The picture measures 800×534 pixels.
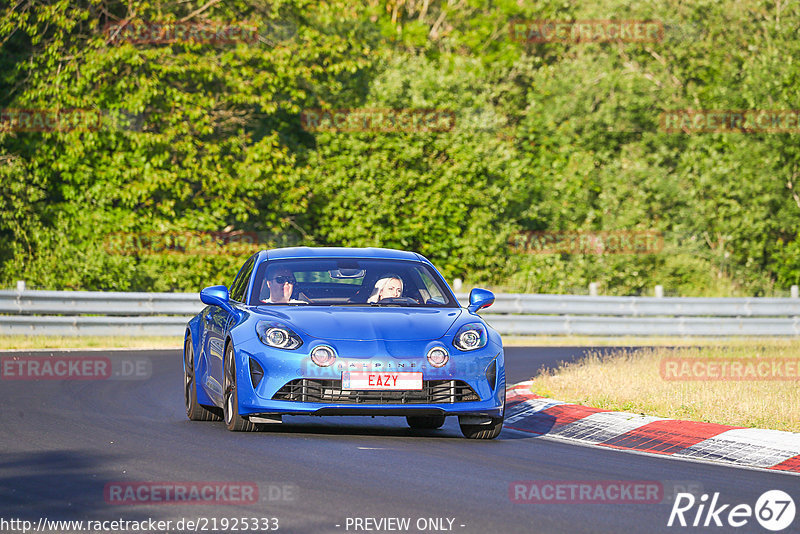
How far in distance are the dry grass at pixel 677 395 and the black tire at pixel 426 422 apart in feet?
5.83

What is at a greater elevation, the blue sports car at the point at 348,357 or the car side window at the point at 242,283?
the car side window at the point at 242,283

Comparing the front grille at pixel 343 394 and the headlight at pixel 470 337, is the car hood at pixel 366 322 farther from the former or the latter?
the front grille at pixel 343 394

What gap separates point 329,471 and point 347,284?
310 cm

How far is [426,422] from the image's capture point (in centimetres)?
1101

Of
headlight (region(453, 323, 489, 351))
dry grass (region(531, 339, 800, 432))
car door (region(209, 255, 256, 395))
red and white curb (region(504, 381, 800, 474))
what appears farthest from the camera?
dry grass (region(531, 339, 800, 432))

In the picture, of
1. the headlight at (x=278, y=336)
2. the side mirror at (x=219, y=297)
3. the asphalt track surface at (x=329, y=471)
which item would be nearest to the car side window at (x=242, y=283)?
the side mirror at (x=219, y=297)

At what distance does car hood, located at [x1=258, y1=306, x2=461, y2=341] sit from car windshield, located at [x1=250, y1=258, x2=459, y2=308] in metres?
0.32

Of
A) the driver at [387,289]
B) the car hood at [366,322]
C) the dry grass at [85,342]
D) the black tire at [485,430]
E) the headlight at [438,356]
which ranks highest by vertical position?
the driver at [387,289]

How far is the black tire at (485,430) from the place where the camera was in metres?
10.0

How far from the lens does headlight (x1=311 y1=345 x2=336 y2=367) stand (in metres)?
9.34

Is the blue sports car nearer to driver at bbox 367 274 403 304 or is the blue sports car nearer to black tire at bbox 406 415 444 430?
driver at bbox 367 274 403 304

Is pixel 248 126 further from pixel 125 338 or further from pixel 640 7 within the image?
pixel 640 7

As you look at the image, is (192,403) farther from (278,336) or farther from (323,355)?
(323,355)

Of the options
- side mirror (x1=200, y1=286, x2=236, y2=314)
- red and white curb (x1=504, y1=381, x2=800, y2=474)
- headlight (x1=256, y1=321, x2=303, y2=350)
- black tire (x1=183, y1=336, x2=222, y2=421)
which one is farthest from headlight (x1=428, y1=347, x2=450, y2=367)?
black tire (x1=183, y1=336, x2=222, y2=421)
